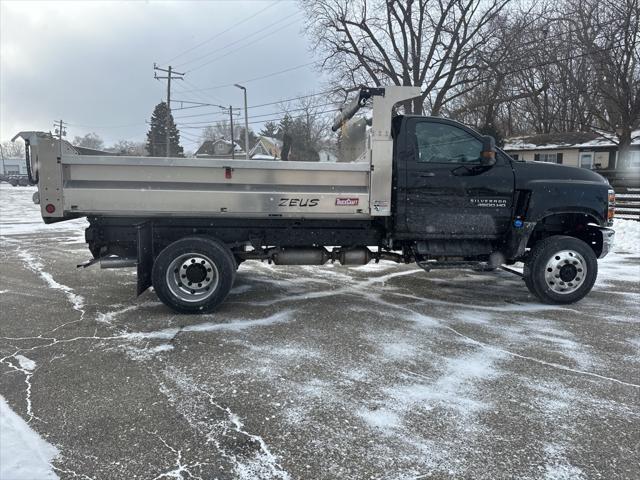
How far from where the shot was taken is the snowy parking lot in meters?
2.75

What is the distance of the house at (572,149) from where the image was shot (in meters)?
33.4

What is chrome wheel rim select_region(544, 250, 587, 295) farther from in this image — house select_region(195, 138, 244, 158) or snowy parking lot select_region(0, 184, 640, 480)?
house select_region(195, 138, 244, 158)

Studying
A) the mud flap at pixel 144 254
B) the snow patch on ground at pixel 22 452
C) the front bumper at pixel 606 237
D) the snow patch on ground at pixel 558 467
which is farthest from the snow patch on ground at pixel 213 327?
the front bumper at pixel 606 237

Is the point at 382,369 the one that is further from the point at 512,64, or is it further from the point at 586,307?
the point at 512,64

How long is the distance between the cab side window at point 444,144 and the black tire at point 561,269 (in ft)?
4.88

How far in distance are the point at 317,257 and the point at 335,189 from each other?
42.4 inches

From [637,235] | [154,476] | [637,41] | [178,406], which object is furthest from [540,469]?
[637,41]

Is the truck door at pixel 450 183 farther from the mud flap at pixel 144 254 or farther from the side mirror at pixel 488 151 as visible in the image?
the mud flap at pixel 144 254

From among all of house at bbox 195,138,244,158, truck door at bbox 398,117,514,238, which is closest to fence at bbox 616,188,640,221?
truck door at bbox 398,117,514,238

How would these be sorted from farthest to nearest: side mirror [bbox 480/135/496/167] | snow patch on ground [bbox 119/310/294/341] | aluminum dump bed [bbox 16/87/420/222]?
side mirror [bbox 480/135/496/167] → aluminum dump bed [bbox 16/87/420/222] → snow patch on ground [bbox 119/310/294/341]

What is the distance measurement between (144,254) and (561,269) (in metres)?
5.16

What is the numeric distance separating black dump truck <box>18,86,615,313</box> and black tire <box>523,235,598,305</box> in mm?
17

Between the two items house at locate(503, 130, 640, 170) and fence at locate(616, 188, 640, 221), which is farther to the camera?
house at locate(503, 130, 640, 170)

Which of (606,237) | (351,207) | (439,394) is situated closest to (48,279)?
(351,207)
